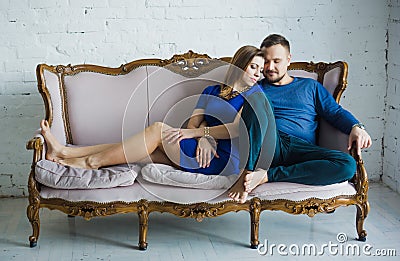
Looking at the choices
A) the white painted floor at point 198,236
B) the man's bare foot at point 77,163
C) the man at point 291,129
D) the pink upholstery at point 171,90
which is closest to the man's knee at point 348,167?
the man at point 291,129

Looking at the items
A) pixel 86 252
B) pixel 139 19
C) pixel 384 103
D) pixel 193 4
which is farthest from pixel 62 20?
pixel 384 103

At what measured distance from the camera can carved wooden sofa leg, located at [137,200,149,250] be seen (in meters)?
3.06

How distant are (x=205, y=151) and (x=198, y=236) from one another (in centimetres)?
49

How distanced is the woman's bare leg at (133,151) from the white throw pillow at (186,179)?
0.16 metres

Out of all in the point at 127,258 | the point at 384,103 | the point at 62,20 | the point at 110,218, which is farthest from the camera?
the point at 384,103

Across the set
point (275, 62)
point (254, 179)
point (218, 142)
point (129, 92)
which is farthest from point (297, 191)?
point (129, 92)

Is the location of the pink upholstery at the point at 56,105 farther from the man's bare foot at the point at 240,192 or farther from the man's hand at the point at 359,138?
the man's hand at the point at 359,138

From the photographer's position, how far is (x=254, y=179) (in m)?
3.01

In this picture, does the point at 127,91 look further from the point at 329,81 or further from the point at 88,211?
the point at 329,81

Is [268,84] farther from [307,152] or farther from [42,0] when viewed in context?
[42,0]

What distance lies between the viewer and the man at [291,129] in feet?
9.89

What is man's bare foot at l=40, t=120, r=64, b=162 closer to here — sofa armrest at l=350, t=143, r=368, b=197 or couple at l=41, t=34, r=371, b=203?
couple at l=41, t=34, r=371, b=203

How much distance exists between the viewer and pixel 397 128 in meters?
4.04

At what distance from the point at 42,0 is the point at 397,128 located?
244 centimetres
